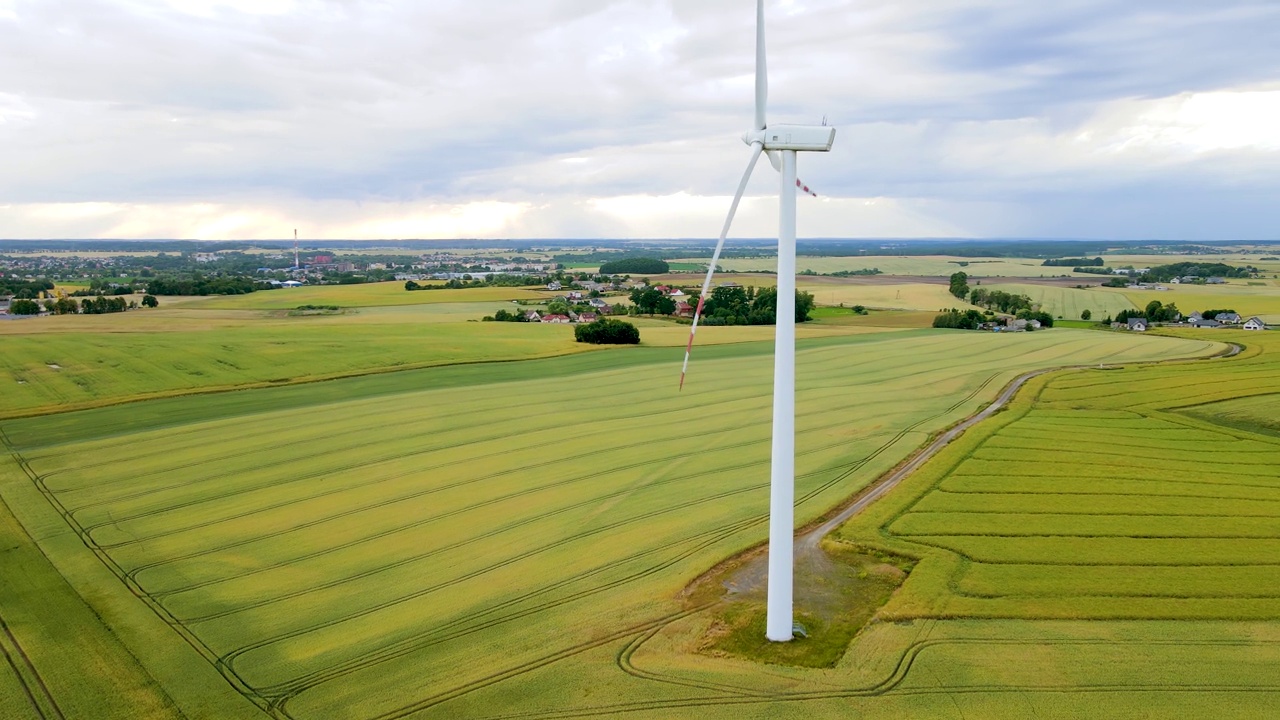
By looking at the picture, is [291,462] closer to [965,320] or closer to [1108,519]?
[1108,519]

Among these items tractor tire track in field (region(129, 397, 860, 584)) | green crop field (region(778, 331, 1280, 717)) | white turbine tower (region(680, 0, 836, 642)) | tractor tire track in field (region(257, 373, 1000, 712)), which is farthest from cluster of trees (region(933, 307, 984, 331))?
white turbine tower (region(680, 0, 836, 642))

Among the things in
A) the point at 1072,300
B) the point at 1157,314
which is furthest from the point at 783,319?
the point at 1072,300

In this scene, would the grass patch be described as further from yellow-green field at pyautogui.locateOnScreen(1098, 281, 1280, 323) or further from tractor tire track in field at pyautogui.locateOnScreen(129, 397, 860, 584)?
yellow-green field at pyautogui.locateOnScreen(1098, 281, 1280, 323)

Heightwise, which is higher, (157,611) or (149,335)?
(149,335)

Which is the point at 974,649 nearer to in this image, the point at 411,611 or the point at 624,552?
the point at 624,552

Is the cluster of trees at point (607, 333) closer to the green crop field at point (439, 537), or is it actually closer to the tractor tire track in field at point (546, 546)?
the green crop field at point (439, 537)

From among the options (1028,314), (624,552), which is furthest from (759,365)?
(1028,314)
